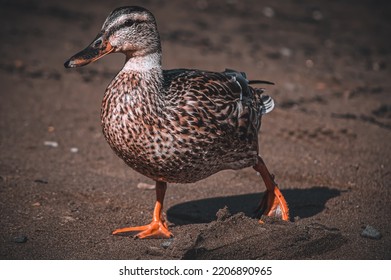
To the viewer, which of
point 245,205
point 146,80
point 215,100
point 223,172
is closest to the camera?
point 146,80

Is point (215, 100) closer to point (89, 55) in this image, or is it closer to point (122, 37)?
point (122, 37)

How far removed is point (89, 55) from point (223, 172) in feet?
7.80

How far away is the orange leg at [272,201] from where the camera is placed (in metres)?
5.46

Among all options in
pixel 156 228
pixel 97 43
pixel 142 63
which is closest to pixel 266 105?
pixel 142 63

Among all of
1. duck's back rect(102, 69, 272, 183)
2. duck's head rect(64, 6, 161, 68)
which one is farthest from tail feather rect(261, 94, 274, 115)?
duck's head rect(64, 6, 161, 68)

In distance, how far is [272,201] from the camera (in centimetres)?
555

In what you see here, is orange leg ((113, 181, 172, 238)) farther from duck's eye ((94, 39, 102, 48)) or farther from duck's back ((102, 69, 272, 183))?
duck's eye ((94, 39, 102, 48))

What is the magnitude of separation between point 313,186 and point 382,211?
0.84 meters

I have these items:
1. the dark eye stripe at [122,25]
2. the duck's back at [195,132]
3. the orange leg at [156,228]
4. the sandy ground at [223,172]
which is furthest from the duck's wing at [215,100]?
the orange leg at [156,228]

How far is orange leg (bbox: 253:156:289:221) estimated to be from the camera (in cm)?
546

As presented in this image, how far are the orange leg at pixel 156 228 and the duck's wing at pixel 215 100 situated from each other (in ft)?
2.66

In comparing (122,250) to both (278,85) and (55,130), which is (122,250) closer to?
(55,130)

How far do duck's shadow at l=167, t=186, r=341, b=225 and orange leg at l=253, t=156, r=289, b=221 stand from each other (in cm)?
16

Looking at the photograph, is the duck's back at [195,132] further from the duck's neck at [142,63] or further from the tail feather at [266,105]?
the tail feather at [266,105]
